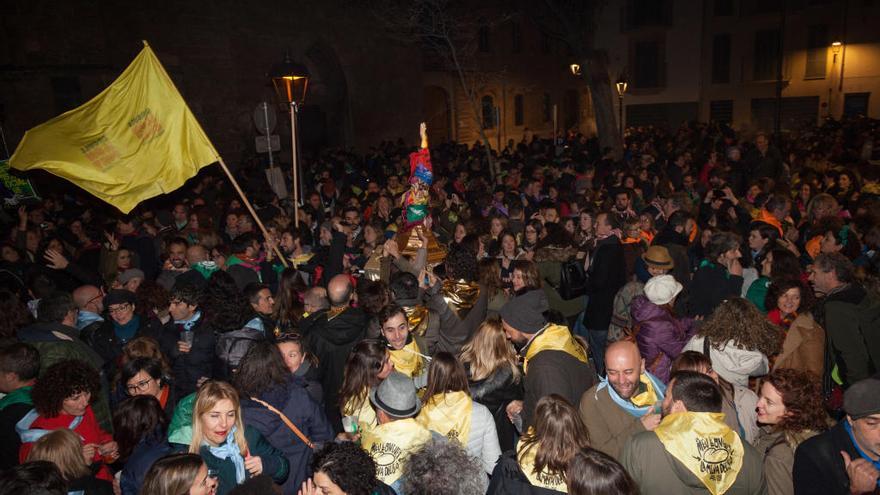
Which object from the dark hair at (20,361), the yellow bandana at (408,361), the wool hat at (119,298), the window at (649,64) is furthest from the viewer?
the window at (649,64)

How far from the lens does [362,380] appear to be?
3.89 meters

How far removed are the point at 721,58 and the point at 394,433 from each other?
37.6 metres

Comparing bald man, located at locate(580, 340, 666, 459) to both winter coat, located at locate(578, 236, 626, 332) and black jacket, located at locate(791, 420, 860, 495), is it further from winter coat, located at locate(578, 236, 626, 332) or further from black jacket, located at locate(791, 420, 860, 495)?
winter coat, located at locate(578, 236, 626, 332)

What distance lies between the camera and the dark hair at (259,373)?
365 centimetres

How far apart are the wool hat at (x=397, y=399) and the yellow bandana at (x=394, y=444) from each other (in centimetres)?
6

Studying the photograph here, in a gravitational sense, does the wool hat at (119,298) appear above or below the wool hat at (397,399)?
above

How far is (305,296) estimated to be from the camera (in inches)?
209

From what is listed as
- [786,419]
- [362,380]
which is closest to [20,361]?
[362,380]

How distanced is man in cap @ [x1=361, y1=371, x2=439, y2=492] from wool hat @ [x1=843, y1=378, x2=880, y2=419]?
214 centimetres

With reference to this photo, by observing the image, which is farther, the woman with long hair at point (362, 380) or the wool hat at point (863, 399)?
the woman with long hair at point (362, 380)

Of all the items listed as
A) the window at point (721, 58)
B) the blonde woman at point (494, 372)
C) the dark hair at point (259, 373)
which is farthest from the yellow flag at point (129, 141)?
the window at point (721, 58)

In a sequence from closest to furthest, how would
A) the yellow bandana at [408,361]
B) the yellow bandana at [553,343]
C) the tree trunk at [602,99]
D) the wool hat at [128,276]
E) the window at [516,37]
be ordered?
the yellow bandana at [553,343]
the yellow bandana at [408,361]
the wool hat at [128,276]
the tree trunk at [602,99]
the window at [516,37]

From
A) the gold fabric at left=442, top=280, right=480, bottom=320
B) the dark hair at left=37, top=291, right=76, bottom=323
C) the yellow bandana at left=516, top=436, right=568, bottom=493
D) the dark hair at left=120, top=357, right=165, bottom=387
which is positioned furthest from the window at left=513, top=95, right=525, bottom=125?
the yellow bandana at left=516, top=436, right=568, bottom=493

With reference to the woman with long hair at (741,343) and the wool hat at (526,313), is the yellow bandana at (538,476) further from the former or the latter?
the woman with long hair at (741,343)
